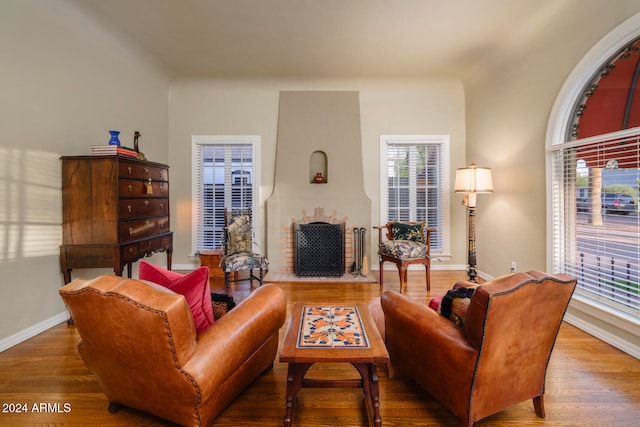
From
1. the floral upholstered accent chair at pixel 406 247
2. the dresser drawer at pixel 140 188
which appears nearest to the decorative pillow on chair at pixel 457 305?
the floral upholstered accent chair at pixel 406 247

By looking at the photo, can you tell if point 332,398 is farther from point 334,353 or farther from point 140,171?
point 140,171

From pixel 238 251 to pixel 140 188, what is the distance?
1.45 meters

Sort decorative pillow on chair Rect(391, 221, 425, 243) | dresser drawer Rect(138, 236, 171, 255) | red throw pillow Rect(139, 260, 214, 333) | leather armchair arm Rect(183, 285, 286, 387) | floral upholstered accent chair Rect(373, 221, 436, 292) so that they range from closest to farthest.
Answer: leather armchair arm Rect(183, 285, 286, 387) → red throw pillow Rect(139, 260, 214, 333) → dresser drawer Rect(138, 236, 171, 255) → floral upholstered accent chair Rect(373, 221, 436, 292) → decorative pillow on chair Rect(391, 221, 425, 243)

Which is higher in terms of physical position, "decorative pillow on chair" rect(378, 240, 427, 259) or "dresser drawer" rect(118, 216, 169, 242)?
"dresser drawer" rect(118, 216, 169, 242)

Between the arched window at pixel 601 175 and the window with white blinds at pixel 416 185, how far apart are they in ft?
6.10

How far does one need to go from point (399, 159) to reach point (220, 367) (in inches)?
166

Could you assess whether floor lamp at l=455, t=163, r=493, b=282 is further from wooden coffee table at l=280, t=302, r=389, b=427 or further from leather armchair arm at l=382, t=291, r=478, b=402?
wooden coffee table at l=280, t=302, r=389, b=427

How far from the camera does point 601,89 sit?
265cm

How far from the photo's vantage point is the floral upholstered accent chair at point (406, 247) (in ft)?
12.1

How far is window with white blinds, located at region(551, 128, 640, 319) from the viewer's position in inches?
89.4

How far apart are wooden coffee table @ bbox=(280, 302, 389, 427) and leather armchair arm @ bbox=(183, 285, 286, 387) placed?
6.4 inches

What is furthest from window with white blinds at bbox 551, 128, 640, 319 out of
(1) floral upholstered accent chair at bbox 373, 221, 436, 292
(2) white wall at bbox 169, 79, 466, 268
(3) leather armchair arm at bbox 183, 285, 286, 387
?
(3) leather armchair arm at bbox 183, 285, 286, 387

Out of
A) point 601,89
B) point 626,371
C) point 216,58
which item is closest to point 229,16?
point 216,58

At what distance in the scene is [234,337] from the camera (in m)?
1.44
